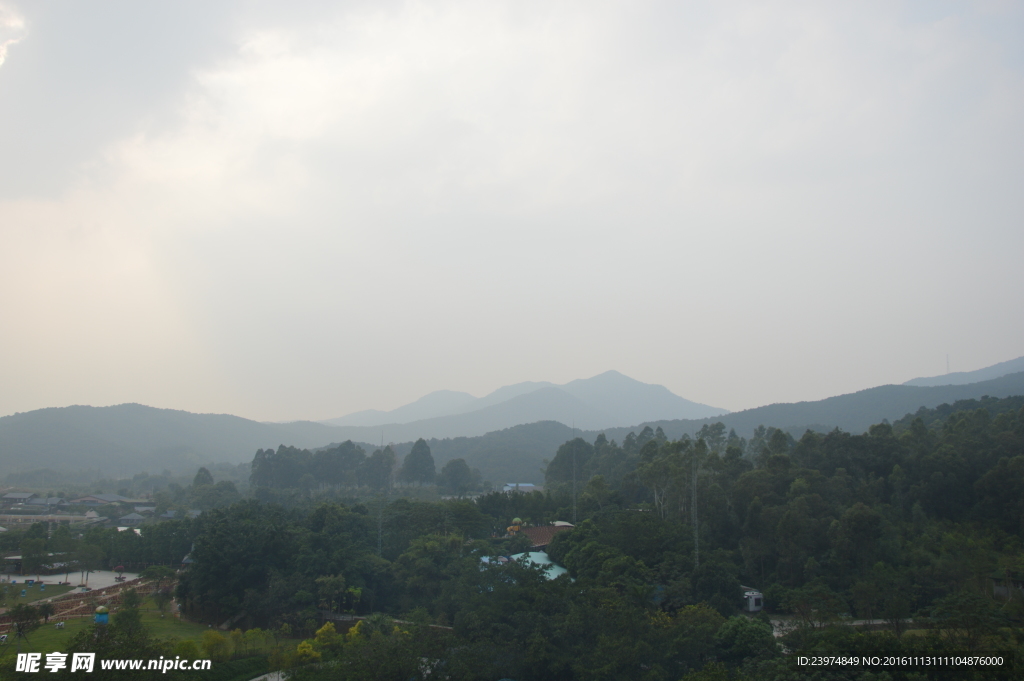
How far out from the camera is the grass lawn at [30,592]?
79.4ft

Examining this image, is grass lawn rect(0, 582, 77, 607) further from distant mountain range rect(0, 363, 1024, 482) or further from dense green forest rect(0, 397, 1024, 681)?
distant mountain range rect(0, 363, 1024, 482)

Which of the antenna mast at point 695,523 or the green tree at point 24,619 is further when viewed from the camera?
the antenna mast at point 695,523

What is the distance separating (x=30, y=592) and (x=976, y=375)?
7816 inches

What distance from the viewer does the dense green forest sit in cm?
1420

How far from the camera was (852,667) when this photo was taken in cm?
1210

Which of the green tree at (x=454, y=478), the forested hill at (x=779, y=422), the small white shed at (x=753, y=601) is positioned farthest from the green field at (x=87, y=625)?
the forested hill at (x=779, y=422)

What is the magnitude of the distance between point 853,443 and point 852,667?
20.0 m

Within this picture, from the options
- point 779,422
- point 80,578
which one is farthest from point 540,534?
point 779,422

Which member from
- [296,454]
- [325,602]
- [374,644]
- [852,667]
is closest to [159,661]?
[374,644]

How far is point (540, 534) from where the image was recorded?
3525 cm

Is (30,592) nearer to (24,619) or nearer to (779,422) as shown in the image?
(24,619)

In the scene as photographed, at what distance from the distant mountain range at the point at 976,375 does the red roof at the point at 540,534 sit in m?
157

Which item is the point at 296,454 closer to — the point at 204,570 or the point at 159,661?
the point at 204,570

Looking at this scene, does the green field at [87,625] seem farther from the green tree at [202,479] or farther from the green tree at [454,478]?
the green tree at [202,479]
